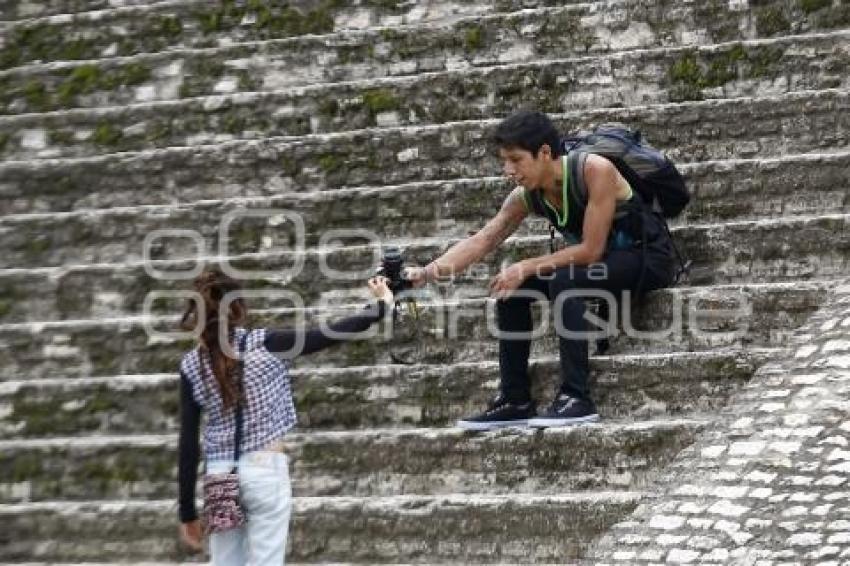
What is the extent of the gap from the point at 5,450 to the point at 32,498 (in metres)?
0.26

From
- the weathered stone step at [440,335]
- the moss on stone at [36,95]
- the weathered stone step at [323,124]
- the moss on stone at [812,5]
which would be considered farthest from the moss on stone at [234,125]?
the moss on stone at [812,5]

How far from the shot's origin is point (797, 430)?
525 cm

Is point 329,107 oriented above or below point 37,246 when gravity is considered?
above

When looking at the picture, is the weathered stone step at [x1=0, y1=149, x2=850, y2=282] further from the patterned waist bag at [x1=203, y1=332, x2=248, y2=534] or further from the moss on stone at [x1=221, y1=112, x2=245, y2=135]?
the patterned waist bag at [x1=203, y1=332, x2=248, y2=534]

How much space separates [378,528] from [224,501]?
1240 mm

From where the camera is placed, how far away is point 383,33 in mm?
8461

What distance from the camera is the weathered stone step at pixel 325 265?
6.47m

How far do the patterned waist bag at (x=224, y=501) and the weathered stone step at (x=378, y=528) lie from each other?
1.17m

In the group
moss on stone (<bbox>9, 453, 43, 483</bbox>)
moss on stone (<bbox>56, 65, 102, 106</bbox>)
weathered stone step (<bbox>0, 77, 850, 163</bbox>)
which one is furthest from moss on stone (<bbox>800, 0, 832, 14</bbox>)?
moss on stone (<bbox>9, 453, 43, 483</bbox>)

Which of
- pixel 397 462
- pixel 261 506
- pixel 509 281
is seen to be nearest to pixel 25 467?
pixel 397 462

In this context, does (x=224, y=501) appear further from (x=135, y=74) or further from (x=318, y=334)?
(x=135, y=74)

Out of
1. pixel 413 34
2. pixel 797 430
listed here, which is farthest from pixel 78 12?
pixel 797 430

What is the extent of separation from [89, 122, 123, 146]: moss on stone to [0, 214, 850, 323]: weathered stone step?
0.81 m

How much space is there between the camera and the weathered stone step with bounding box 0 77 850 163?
7074 millimetres
